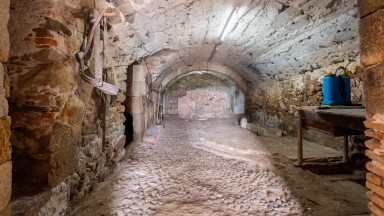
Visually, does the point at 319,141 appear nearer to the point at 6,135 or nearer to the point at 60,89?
the point at 60,89

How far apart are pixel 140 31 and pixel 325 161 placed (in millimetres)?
3757

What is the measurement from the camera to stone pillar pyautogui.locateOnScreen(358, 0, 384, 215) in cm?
141

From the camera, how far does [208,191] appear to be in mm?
2768

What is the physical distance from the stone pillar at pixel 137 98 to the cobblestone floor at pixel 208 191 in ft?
3.70

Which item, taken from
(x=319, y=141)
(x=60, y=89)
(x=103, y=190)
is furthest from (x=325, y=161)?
(x=60, y=89)

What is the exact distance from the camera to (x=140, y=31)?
3.44m

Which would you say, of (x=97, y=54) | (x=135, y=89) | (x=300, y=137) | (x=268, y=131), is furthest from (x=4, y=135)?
(x=268, y=131)

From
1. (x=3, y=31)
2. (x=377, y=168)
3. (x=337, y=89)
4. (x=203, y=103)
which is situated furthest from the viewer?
(x=203, y=103)

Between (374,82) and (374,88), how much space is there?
0.13 feet

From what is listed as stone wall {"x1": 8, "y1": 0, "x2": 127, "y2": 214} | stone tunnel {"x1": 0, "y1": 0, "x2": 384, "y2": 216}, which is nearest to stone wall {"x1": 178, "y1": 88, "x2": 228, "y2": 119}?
stone tunnel {"x1": 0, "y1": 0, "x2": 384, "y2": 216}

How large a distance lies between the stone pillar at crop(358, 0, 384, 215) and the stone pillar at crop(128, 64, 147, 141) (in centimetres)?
414

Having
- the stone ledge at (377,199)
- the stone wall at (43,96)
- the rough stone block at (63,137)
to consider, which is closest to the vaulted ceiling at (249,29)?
the stone wall at (43,96)

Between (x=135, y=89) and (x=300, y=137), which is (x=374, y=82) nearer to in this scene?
(x=300, y=137)

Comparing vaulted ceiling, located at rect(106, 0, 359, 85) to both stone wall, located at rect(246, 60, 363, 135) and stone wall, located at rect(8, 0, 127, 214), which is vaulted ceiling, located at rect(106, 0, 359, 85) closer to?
stone wall, located at rect(246, 60, 363, 135)
